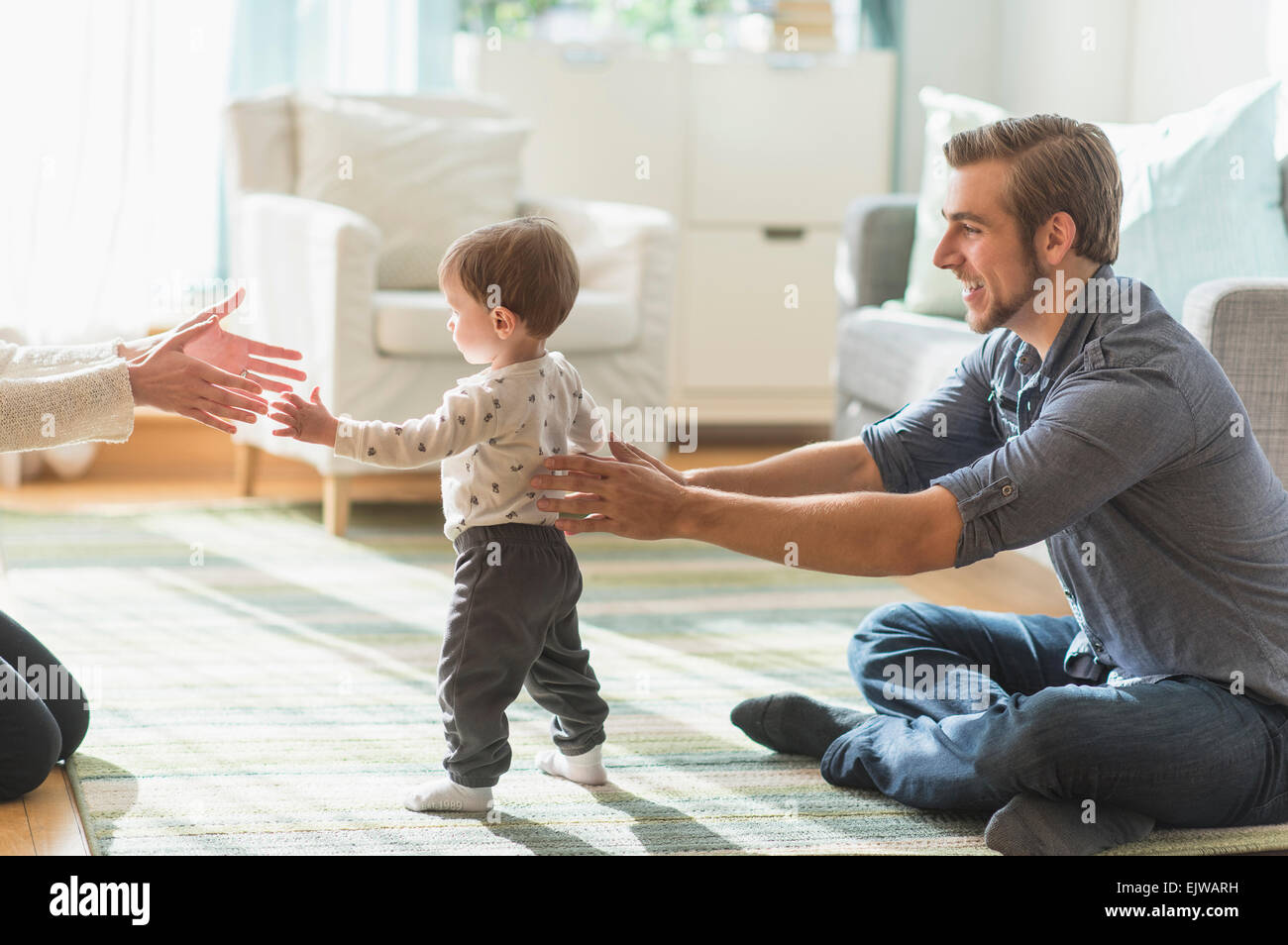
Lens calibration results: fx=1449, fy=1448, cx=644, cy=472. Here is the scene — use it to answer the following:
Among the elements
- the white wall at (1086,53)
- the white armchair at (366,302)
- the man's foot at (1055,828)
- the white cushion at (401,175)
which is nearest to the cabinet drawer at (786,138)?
the white wall at (1086,53)

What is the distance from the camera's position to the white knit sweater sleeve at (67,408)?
1597 millimetres

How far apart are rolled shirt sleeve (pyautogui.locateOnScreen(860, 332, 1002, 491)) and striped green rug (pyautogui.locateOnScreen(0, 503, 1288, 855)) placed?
0.40m

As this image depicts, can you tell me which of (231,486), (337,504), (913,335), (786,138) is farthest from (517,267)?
(786,138)

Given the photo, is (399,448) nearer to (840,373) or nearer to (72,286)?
(840,373)

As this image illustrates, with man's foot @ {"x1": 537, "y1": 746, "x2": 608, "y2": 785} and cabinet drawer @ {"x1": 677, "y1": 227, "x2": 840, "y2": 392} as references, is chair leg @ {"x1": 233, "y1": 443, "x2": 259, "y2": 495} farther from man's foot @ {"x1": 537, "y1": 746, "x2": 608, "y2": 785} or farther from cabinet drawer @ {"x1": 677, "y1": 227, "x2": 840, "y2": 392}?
man's foot @ {"x1": 537, "y1": 746, "x2": 608, "y2": 785}

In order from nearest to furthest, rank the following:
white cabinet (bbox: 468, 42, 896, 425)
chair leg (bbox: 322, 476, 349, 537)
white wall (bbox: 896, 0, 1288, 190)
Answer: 1. chair leg (bbox: 322, 476, 349, 537)
2. white wall (bbox: 896, 0, 1288, 190)
3. white cabinet (bbox: 468, 42, 896, 425)

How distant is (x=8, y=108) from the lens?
3609 mm

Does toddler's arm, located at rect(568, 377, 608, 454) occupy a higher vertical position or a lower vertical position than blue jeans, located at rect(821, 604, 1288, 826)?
higher

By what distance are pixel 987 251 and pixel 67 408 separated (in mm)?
1032

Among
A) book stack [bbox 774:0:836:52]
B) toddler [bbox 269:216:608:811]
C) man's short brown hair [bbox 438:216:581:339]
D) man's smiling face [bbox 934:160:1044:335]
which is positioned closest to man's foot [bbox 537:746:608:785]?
toddler [bbox 269:216:608:811]

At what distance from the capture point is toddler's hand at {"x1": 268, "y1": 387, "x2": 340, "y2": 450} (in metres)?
1.48

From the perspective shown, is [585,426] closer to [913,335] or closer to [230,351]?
[230,351]

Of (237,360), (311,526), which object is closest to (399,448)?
(237,360)

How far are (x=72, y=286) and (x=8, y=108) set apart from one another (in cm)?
46
